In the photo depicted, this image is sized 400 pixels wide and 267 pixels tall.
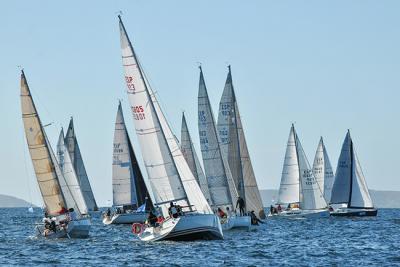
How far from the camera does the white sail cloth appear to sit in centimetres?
8775

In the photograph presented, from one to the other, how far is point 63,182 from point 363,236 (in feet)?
56.3

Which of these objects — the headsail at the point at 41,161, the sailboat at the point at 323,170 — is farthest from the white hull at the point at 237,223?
the sailboat at the point at 323,170

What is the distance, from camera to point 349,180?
92.9 meters

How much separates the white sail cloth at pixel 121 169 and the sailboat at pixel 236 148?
18577mm

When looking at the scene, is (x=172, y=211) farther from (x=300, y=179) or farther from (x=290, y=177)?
(x=290, y=177)

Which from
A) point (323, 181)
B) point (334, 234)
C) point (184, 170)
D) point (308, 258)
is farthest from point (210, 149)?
point (323, 181)

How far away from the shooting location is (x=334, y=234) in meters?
65.2

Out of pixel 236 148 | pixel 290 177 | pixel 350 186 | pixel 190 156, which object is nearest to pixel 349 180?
pixel 350 186

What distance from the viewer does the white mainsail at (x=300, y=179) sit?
92125mm

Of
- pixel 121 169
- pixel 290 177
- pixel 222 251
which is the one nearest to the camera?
pixel 222 251

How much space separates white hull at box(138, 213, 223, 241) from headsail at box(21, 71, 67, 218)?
9099 mm

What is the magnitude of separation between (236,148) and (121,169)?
21.0 m

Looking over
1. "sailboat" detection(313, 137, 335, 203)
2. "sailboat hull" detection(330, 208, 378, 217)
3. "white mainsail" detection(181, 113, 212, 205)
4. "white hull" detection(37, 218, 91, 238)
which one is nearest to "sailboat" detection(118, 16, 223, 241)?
"white hull" detection(37, 218, 91, 238)

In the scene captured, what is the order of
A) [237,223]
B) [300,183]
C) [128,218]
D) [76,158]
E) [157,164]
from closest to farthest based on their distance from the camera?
[157,164], [237,223], [128,218], [300,183], [76,158]
